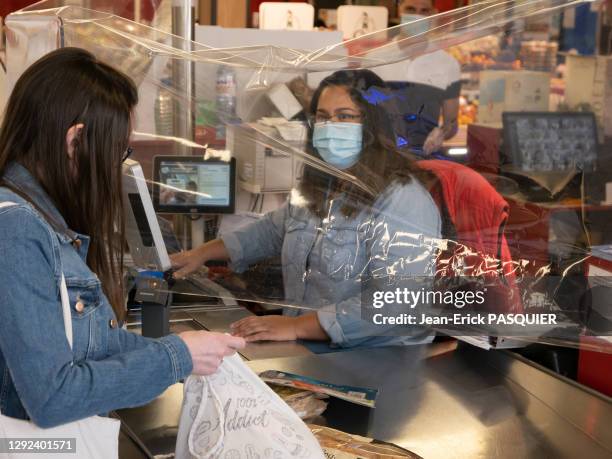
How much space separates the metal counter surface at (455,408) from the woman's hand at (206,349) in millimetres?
324

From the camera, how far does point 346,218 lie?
177 cm

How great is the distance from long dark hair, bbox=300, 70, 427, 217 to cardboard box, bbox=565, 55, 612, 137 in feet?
1.12

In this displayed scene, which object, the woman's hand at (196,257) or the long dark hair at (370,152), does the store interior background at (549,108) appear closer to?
the long dark hair at (370,152)

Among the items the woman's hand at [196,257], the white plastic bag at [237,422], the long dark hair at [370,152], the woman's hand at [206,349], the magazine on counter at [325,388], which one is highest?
the long dark hair at [370,152]

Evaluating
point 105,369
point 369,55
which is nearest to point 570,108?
point 369,55

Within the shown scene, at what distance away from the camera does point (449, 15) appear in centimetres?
176

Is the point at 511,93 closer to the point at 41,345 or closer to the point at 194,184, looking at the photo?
the point at 194,184

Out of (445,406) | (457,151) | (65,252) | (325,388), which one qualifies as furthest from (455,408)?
(65,252)

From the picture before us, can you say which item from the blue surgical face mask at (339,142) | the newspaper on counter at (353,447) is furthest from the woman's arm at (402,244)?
the newspaper on counter at (353,447)

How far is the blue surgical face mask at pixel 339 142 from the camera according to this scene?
1.73 m

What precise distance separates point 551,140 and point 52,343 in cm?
106

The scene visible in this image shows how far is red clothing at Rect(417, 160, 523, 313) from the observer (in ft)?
5.50

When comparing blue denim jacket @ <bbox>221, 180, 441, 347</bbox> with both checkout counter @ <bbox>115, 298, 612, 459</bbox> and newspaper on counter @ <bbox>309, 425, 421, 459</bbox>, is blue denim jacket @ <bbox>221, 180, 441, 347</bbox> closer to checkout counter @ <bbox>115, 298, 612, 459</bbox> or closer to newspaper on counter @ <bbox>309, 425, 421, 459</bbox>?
checkout counter @ <bbox>115, 298, 612, 459</bbox>

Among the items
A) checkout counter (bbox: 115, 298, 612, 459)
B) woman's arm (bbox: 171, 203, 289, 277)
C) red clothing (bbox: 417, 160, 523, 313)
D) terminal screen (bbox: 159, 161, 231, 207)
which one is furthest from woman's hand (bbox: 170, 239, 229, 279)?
red clothing (bbox: 417, 160, 523, 313)
